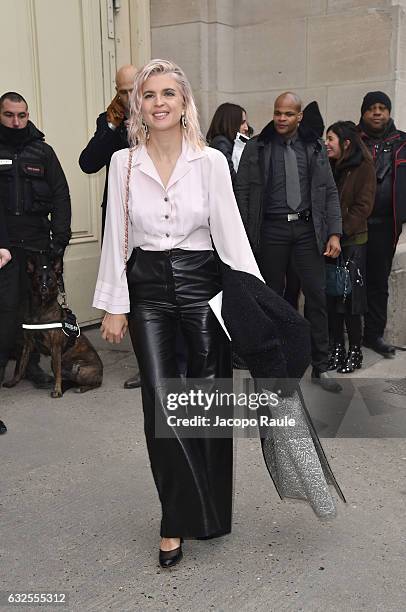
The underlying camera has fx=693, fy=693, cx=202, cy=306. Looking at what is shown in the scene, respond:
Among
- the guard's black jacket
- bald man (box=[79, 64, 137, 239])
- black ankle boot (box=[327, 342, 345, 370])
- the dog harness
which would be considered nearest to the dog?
the dog harness

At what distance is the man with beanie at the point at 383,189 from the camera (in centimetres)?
603

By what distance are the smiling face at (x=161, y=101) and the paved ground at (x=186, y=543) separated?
192cm

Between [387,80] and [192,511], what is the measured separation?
483 centimetres

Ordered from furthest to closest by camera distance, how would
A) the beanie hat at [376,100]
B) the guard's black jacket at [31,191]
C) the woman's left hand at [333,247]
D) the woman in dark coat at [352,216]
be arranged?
1. the beanie hat at [376,100]
2. the woman in dark coat at [352,216]
3. the woman's left hand at [333,247]
4. the guard's black jacket at [31,191]

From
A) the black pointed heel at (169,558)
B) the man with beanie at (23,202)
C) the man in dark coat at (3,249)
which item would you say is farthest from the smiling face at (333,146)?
the black pointed heel at (169,558)

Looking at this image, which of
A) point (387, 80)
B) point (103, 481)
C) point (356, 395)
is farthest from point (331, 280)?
point (103, 481)

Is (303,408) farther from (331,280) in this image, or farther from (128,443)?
(331,280)

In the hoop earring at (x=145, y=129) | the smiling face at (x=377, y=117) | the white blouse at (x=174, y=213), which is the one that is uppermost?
the smiling face at (x=377, y=117)

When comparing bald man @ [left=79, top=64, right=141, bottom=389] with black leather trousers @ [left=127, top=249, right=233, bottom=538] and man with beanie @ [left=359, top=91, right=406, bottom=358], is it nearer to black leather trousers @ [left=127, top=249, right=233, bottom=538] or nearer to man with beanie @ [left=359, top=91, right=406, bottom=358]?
black leather trousers @ [left=127, top=249, right=233, bottom=538]

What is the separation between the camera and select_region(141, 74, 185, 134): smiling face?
2.90 metres

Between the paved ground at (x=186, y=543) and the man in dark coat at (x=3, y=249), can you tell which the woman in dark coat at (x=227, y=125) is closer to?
the man in dark coat at (x=3, y=249)

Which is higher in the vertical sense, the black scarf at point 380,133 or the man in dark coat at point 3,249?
the black scarf at point 380,133

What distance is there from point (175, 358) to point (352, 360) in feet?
10.5

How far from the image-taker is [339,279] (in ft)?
18.9
